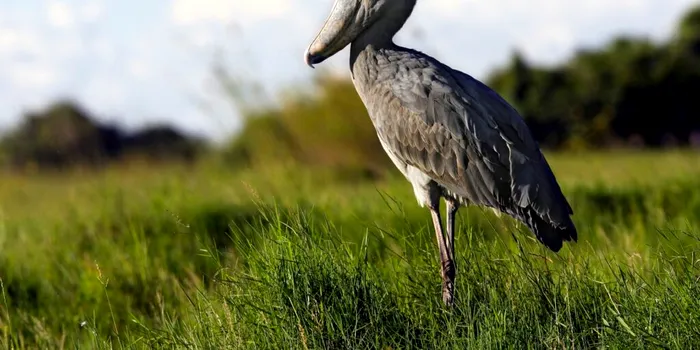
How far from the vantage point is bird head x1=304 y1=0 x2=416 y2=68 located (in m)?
4.52

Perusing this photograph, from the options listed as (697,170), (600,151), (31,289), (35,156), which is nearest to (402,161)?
(31,289)

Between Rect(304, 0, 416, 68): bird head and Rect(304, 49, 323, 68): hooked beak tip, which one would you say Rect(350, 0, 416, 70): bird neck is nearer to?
Rect(304, 0, 416, 68): bird head

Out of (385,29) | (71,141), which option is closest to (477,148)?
(385,29)

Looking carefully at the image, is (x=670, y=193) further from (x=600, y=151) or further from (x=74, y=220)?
(x=600, y=151)

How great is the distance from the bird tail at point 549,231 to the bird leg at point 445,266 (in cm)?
33

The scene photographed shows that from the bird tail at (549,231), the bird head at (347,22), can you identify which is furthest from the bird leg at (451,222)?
the bird head at (347,22)

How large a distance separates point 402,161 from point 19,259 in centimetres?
323

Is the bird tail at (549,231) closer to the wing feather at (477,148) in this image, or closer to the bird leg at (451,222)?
the wing feather at (477,148)

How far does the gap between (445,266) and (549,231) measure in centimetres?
46

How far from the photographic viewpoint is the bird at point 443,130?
4320 mm

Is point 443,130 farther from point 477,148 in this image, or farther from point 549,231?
point 549,231

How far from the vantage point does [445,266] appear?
4.31 metres

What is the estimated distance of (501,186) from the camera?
14.3 ft

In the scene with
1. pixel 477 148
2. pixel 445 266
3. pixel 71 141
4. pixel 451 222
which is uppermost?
pixel 477 148
